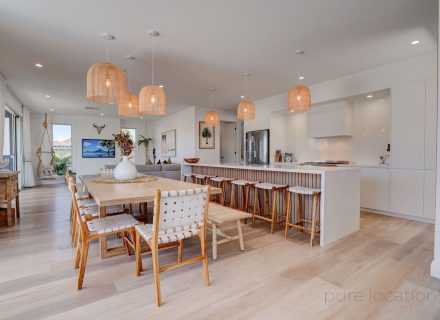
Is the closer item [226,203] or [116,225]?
[116,225]

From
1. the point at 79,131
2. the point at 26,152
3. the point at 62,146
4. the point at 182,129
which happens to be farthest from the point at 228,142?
the point at 26,152

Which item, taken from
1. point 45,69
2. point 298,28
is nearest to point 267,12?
point 298,28

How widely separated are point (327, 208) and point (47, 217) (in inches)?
179

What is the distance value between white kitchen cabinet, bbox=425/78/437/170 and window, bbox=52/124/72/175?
10.7 m

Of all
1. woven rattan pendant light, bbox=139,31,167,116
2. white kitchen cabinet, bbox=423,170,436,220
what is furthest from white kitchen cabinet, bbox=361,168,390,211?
woven rattan pendant light, bbox=139,31,167,116

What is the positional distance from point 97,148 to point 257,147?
6.76 meters

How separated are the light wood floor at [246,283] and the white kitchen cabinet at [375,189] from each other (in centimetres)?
120

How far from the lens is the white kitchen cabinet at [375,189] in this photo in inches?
162

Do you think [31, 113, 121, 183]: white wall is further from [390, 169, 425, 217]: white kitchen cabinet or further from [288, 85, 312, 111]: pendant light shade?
[390, 169, 425, 217]: white kitchen cabinet

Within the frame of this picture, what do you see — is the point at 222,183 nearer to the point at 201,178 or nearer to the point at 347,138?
the point at 201,178

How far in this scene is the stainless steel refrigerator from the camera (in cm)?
626

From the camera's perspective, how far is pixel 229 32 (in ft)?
9.52

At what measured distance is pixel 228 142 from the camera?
8734 millimetres

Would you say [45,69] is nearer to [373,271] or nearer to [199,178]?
[199,178]
